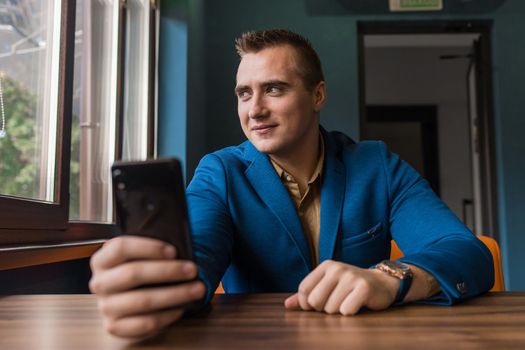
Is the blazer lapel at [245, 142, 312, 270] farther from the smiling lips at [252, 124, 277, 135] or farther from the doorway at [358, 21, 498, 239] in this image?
the doorway at [358, 21, 498, 239]

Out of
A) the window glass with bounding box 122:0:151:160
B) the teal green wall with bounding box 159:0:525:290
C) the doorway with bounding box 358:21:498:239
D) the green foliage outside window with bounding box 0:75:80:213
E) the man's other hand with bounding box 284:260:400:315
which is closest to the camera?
the man's other hand with bounding box 284:260:400:315

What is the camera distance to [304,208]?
1277 millimetres

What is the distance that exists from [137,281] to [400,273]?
1.29 ft

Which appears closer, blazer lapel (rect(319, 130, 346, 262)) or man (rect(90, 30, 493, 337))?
man (rect(90, 30, 493, 337))

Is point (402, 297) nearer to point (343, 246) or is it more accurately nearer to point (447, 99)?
point (343, 246)

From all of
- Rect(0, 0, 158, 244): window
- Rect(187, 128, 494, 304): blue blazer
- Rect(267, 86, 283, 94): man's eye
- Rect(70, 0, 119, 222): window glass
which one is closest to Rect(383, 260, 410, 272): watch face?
Rect(187, 128, 494, 304): blue blazer

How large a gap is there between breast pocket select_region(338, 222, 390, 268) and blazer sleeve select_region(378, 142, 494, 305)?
38 mm

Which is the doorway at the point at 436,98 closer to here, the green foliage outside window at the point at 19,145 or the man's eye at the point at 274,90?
the man's eye at the point at 274,90

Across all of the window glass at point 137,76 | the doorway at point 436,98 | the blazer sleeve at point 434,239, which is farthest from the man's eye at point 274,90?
the doorway at point 436,98

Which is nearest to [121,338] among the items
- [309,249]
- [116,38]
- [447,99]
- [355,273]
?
[355,273]

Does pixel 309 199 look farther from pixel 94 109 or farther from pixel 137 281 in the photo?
pixel 94 109

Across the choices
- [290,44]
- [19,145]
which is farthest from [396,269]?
[19,145]

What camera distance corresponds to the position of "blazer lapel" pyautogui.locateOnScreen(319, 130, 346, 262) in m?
1.15

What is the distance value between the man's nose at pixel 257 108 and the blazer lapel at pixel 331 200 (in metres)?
0.19
